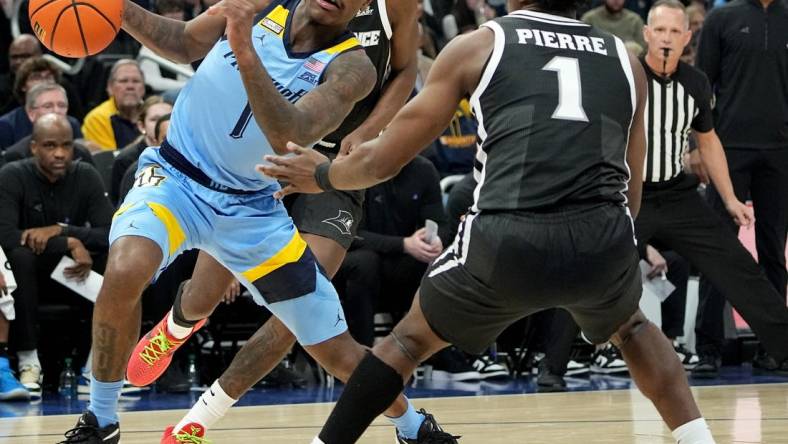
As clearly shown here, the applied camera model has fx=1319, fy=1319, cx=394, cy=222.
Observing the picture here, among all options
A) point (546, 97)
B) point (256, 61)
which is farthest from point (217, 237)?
point (546, 97)

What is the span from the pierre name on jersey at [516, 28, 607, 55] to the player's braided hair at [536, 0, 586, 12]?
0.45 feet

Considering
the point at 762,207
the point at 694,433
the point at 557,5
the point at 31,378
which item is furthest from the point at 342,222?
the point at 762,207

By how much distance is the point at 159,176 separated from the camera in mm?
5398

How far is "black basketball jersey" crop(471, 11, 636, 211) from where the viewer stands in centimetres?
428

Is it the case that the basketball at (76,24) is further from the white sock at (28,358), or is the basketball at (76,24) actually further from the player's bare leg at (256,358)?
the white sock at (28,358)

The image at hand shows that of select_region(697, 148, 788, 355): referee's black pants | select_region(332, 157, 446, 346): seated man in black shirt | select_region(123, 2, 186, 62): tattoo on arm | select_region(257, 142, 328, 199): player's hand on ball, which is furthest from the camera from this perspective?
select_region(697, 148, 788, 355): referee's black pants

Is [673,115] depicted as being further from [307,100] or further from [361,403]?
[361,403]

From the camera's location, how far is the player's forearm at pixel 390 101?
20.3 ft

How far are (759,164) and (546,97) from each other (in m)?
6.00

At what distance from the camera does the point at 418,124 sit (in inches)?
171

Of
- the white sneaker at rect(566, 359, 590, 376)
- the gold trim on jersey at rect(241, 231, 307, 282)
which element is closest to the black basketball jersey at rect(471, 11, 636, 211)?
the gold trim on jersey at rect(241, 231, 307, 282)

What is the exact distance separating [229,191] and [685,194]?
4475 mm

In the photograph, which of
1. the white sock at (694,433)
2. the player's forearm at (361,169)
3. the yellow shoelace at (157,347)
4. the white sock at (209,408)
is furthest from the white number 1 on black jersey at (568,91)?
the yellow shoelace at (157,347)

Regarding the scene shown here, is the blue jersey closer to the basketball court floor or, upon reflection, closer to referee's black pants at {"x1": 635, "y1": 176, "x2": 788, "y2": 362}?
the basketball court floor
